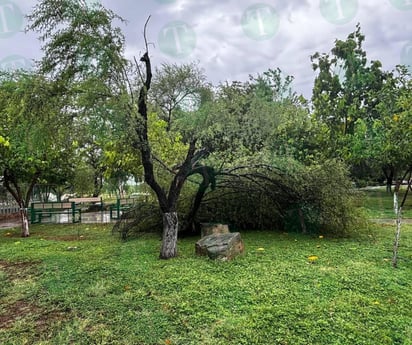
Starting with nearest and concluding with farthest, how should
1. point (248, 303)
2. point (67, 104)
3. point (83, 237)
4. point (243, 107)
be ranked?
point (248, 303)
point (67, 104)
point (243, 107)
point (83, 237)

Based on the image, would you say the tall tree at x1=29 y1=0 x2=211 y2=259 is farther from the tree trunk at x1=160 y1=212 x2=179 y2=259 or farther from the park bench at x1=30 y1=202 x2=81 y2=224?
the park bench at x1=30 y1=202 x2=81 y2=224

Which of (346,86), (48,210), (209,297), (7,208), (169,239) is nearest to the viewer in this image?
(209,297)

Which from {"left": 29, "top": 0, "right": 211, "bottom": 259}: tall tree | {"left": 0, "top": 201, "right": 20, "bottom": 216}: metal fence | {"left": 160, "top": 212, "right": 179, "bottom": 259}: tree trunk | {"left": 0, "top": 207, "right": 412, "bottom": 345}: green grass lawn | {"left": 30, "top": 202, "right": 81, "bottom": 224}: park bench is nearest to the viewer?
{"left": 0, "top": 207, "right": 412, "bottom": 345}: green grass lawn

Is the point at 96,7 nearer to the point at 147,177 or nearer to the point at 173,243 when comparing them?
the point at 147,177

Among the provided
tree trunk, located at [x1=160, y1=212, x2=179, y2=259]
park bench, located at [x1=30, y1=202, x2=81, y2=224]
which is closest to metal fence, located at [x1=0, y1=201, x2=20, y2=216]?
park bench, located at [x1=30, y1=202, x2=81, y2=224]

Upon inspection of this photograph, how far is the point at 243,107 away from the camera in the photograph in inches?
239

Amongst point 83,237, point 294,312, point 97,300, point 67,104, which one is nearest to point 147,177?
point 67,104

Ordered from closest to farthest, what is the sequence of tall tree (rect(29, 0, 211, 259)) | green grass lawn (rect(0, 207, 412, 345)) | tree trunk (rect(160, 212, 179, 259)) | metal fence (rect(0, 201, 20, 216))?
green grass lawn (rect(0, 207, 412, 345))
tall tree (rect(29, 0, 211, 259))
tree trunk (rect(160, 212, 179, 259))
metal fence (rect(0, 201, 20, 216))

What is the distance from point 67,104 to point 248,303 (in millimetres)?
3641

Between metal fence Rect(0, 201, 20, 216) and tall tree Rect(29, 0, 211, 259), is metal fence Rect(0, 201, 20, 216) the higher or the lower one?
the lower one

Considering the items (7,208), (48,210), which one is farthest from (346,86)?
(7,208)

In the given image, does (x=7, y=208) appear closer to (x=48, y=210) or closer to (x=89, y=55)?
(x=48, y=210)

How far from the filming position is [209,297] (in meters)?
3.44

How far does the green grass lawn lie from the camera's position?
2.70 metres
